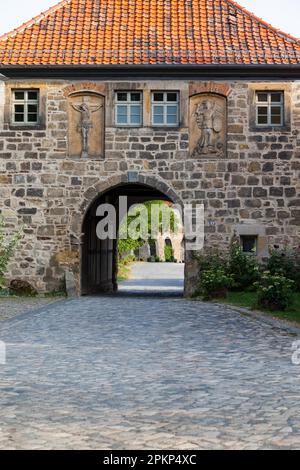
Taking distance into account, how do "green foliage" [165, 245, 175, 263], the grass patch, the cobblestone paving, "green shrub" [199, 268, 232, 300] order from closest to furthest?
the grass patch, the cobblestone paving, "green shrub" [199, 268, 232, 300], "green foliage" [165, 245, 175, 263]

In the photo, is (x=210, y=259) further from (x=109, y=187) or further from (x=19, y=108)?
(x=19, y=108)

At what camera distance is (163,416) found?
5508mm

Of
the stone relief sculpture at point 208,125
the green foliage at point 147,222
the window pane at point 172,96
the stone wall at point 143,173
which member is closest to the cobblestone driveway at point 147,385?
the stone wall at point 143,173

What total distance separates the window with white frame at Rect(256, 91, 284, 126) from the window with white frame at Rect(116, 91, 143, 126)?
294 cm

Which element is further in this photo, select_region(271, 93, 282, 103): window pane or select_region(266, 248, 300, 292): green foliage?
select_region(271, 93, 282, 103): window pane

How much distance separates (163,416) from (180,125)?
1371cm

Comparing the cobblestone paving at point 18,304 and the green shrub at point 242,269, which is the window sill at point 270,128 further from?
the cobblestone paving at point 18,304

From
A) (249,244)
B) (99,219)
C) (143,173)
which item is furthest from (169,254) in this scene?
(143,173)

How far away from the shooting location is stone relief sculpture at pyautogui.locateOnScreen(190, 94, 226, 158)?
60.8 feet

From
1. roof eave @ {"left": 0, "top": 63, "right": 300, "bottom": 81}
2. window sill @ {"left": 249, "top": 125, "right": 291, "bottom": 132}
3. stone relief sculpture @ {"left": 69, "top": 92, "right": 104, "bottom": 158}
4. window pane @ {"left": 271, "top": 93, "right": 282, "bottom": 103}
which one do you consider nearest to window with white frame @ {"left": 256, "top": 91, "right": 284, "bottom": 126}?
window pane @ {"left": 271, "top": 93, "right": 282, "bottom": 103}

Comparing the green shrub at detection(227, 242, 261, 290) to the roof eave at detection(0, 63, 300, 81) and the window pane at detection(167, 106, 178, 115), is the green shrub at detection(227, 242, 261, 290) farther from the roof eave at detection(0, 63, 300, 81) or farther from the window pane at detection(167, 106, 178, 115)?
the roof eave at detection(0, 63, 300, 81)

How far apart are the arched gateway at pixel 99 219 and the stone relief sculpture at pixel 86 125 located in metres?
0.93

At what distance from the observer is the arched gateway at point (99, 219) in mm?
18578
